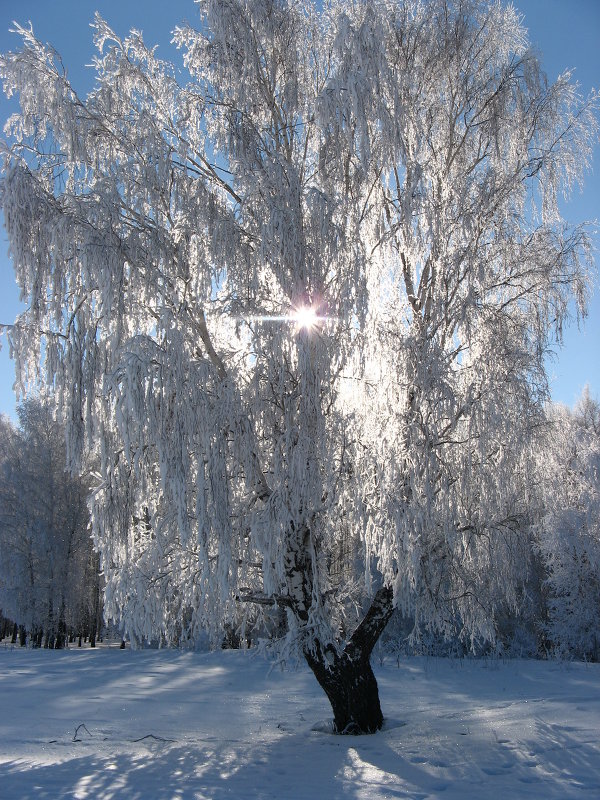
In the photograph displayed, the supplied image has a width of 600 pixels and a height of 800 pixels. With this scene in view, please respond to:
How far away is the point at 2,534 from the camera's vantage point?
76.5ft

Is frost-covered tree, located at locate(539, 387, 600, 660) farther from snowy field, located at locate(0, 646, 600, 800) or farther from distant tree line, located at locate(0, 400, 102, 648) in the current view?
distant tree line, located at locate(0, 400, 102, 648)

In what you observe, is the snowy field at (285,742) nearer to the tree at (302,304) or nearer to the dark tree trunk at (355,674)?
the dark tree trunk at (355,674)

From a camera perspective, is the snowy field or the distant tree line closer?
the snowy field

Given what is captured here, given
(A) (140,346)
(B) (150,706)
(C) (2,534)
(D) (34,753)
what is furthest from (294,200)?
(C) (2,534)

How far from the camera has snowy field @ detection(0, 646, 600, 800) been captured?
4.66 m

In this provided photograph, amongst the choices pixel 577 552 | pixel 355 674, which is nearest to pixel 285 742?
pixel 355 674

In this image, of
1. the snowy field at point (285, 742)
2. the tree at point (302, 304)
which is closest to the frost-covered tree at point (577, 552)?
the snowy field at point (285, 742)

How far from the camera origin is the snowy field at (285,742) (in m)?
4.66

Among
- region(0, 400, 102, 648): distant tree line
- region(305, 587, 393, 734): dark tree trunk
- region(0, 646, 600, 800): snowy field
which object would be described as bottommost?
region(0, 646, 600, 800): snowy field

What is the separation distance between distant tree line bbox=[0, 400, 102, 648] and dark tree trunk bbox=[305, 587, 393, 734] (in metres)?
17.4

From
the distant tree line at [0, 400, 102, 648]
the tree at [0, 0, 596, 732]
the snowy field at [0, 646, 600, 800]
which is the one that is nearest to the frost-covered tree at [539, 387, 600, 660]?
the snowy field at [0, 646, 600, 800]

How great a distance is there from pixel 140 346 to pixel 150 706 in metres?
7.70

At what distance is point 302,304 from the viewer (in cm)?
625

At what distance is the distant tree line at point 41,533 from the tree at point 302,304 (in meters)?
17.6
